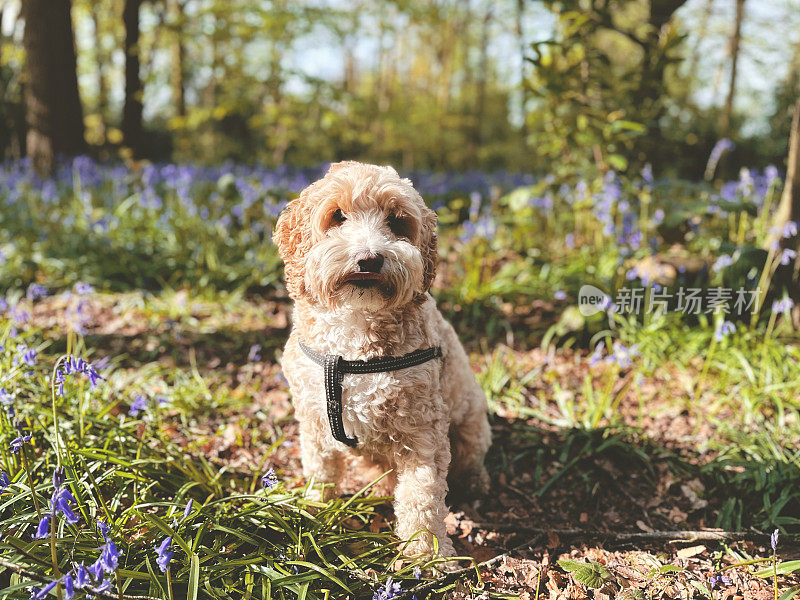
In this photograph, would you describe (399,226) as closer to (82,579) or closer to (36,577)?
(82,579)

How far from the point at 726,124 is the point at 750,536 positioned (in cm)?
1072

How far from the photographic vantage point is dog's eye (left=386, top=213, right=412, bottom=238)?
233 centimetres

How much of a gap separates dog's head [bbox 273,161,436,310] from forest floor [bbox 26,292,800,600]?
4.04 ft

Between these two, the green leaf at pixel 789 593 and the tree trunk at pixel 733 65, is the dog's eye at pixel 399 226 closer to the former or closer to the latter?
the green leaf at pixel 789 593

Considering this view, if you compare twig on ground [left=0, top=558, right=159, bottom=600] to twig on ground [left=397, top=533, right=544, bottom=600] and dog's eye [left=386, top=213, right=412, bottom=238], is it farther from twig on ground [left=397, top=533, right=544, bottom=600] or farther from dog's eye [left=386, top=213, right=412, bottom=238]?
dog's eye [left=386, top=213, right=412, bottom=238]

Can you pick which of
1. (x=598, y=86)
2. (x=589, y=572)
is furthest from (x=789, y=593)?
(x=598, y=86)

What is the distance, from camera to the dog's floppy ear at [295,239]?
7.72ft

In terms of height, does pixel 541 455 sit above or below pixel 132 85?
below

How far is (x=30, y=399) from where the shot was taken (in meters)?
3.20

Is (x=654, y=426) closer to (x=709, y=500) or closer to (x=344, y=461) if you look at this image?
(x=709, y=500)

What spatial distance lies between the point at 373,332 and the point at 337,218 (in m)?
0.53

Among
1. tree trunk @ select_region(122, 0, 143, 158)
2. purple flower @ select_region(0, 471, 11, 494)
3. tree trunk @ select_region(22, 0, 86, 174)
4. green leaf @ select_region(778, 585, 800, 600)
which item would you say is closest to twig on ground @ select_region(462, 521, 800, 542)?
green leaf @ select_region(778, 585, 800, 600)

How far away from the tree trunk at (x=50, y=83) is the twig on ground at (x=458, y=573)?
881 cm

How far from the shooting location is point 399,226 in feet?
7.75
